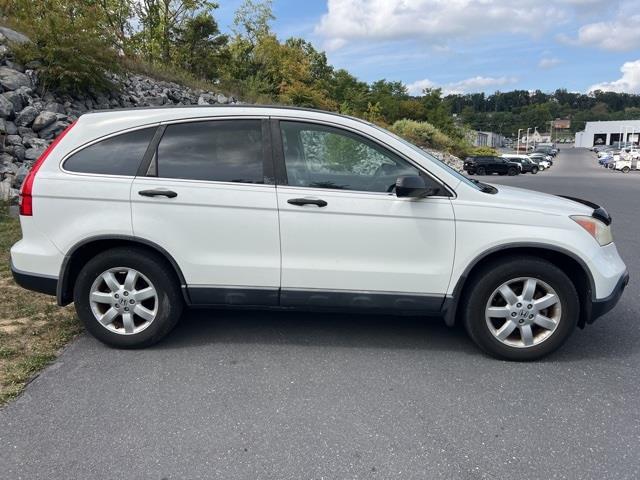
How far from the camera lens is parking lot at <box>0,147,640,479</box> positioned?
262 centimetres

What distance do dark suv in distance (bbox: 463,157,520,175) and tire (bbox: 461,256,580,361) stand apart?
130 ft

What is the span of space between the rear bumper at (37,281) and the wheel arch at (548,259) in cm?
297

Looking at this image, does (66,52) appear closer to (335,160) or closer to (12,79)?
(12,79)

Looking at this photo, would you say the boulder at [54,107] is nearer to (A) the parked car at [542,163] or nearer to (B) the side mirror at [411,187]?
(B) the side mirror at [411,187]

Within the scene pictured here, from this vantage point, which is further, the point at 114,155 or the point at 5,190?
the point at 5,190

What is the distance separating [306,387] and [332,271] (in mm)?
841

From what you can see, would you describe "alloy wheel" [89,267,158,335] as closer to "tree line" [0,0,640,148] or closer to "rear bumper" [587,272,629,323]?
"rear bumper" [587,272,629,323]

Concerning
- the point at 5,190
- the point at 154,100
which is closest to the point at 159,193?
the point at 5,190

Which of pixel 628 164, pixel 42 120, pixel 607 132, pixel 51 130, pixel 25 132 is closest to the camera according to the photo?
pixel 25 132

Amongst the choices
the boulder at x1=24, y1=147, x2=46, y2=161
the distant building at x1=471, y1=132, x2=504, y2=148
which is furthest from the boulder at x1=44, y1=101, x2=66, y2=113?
the distant building at x1=471, y1=132, x2=504, y2=148

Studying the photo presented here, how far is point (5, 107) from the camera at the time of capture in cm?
995

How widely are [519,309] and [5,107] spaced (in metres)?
10.4

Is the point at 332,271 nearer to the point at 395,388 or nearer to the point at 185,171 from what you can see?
the point at 395,388

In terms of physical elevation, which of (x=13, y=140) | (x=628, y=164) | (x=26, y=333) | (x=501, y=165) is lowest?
(x=628, y=164)
